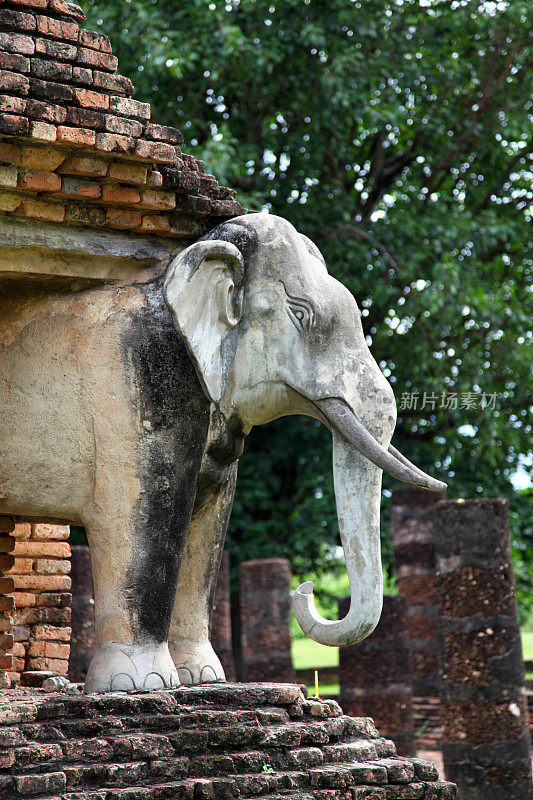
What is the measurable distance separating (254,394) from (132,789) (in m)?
1.63

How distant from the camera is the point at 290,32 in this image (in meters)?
11.5

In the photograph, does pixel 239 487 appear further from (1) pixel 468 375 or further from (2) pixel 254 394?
(2) pixel 254 394

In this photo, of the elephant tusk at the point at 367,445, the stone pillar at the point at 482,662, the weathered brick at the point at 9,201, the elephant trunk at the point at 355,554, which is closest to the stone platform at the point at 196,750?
the elephant trunk at the point at 355,554

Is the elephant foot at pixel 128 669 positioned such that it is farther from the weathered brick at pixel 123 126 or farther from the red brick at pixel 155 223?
the weathered brick at pixel 123 126

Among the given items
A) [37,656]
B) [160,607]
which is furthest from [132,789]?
[37,656]

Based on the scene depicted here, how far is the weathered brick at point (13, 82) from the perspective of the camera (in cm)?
391

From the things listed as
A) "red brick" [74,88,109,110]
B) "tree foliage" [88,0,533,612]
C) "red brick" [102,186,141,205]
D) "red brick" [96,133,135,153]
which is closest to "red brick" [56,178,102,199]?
"red brick" [102,186,141,205]

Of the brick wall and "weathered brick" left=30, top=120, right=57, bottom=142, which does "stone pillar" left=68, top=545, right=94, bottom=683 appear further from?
"weathered brick" left=30, top=120, right=57, bottom=142

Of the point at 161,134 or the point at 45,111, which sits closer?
the point at 45,111

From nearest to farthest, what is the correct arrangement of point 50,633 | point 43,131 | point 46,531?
point 43,131, point 46,531, point 50,633

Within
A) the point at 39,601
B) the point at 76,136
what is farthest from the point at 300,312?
the point at 39,601

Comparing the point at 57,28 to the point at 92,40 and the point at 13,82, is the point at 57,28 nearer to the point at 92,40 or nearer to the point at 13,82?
the point at 92,40

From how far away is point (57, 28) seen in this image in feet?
13.6

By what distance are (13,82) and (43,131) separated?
210 millimetres
